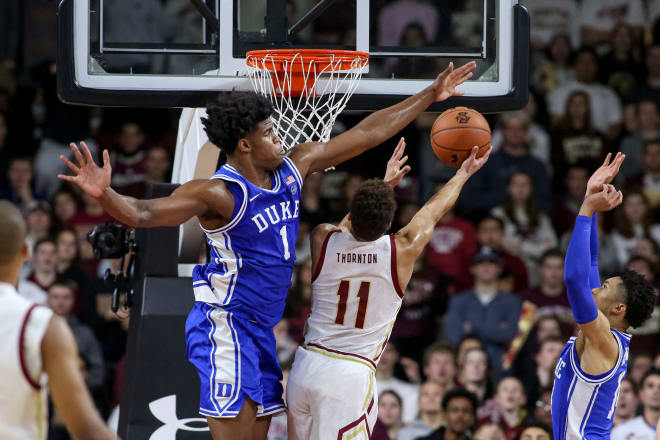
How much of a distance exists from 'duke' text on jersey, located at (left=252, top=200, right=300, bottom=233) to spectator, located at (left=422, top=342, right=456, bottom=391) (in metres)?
3.72

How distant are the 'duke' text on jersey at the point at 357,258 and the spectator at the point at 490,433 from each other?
291 centimetres

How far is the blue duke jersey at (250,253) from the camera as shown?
4781 millimetres

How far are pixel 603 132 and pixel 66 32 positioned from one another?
6.46 m

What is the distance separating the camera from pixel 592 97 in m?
10.8

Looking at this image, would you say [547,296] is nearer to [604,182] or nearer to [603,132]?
[603,132]

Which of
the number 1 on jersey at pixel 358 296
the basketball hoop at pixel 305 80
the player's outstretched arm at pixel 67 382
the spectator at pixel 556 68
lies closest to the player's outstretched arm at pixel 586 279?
the number 1 on jersey at pixel 358 296

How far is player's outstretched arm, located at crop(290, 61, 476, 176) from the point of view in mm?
5145

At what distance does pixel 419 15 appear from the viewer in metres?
10.7

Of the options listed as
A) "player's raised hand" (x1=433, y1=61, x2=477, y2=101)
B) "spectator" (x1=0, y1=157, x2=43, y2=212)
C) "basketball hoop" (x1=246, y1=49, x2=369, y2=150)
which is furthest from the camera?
"spectator" (x1=0, y1=157, x2=43, y2=212)

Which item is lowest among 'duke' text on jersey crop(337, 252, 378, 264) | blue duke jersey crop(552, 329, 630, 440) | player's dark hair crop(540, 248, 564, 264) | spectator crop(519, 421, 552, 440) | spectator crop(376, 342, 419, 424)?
spectator crop(519, 421, 552, 440)

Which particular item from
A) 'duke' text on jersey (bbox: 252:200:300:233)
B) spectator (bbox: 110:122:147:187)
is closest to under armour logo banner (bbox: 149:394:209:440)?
'duke' text on jersey (bbox: 252:200:300:233)

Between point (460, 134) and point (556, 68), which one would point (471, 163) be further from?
point (556, 68)

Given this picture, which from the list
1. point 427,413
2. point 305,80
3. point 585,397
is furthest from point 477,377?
point 305,80

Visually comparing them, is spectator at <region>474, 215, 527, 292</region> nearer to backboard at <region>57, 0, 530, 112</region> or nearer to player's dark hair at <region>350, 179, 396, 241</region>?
backboard at <region>57, 0, 530, 112</region>
